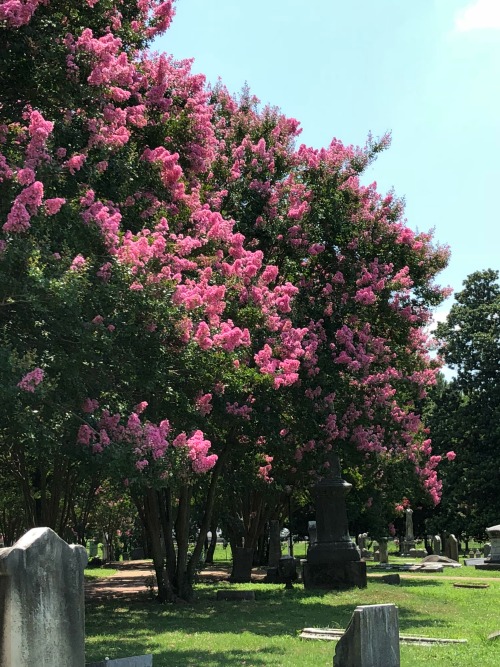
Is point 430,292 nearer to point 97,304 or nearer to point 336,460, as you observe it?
point 336,460

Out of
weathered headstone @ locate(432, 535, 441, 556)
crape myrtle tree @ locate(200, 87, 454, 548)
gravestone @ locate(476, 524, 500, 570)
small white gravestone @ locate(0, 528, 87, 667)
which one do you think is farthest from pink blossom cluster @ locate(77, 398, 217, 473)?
weathered headstone @ locate(432, 535, 441, 556)

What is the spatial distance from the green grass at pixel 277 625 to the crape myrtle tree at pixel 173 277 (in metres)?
2.10

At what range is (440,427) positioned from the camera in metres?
45.1

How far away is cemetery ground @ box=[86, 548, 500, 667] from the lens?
10.1 m

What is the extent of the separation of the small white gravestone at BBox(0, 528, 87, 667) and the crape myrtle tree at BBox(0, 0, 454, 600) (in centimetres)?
397

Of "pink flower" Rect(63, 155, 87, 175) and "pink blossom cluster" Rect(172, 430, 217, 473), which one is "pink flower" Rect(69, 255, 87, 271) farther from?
"pink blossom cluster" Rect(172, 430, 217, 473)

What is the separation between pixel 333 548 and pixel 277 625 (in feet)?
21.7

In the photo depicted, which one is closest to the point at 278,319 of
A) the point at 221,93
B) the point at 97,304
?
the point at 97,304

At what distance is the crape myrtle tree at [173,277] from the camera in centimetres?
1014

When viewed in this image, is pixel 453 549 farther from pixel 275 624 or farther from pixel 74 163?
pixel 74 163

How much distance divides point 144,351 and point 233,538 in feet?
75.8

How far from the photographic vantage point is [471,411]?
44.2 metres

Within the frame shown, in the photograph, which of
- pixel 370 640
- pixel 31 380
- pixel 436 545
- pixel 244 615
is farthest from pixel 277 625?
pixel 436 545

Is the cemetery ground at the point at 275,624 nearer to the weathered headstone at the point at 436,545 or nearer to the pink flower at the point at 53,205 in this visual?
the pink flower at the point at 53,205
